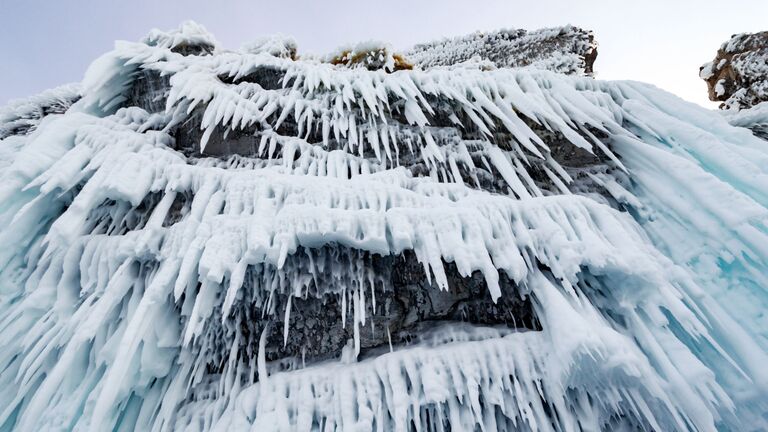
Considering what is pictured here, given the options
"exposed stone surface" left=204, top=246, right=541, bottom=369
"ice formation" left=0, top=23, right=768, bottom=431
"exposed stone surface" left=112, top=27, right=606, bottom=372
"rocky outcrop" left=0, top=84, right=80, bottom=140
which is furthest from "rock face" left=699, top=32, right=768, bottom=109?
"rocky outcrop" left=0, top=84, right=80, bottom=140

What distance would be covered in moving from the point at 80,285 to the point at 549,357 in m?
4.51

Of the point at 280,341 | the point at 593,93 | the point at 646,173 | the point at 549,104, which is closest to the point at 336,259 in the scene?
the point at 280,341

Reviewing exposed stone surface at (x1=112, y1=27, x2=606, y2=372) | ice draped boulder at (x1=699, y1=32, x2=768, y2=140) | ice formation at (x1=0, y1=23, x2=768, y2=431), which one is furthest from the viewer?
ice draped boulder at (x1=699, y1=32, x2=768, y2=140)

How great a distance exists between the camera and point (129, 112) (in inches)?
177

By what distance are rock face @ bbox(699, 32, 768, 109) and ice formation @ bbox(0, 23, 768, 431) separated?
6.44m

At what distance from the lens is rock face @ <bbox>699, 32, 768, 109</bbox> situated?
7.90 m

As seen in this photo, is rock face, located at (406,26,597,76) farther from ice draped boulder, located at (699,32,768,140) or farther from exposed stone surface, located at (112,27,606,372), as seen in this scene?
exposed stone surface, located at (112,27,606,372)

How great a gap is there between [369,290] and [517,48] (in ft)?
38.7

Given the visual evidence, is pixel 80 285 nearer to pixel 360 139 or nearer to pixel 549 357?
pixel 360 139

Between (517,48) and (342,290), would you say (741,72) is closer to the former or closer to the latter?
(517,48)

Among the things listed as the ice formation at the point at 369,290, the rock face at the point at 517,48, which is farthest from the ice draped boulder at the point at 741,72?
the ice formation at the point at 369,290

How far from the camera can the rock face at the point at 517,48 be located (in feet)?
37.2

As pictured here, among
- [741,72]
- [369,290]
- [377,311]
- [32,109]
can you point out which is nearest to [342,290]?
[369,290]

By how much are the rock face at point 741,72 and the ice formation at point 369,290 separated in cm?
644
